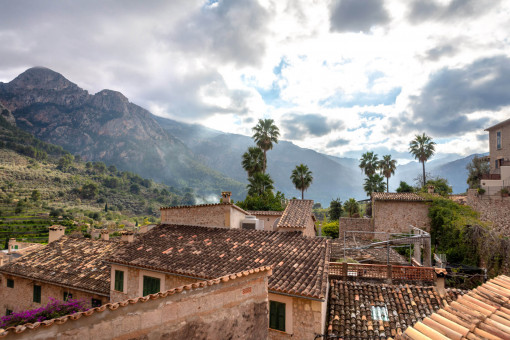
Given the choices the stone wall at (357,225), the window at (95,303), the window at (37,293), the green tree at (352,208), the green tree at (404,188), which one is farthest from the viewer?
the green tree at (352,208)

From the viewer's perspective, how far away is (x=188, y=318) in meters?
4.88

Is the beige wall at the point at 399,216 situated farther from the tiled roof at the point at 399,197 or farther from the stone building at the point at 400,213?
the tiled roof at the point at 399,197

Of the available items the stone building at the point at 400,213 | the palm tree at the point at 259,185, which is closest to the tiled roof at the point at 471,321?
the stone building at the point at 400,213

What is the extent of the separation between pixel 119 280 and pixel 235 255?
19.8 ft

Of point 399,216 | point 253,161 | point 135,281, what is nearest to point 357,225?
point 399,216

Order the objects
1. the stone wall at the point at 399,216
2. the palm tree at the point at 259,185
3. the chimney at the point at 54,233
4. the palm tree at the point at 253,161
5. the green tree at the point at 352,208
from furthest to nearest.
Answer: the palm tree at the point at 253,161
the green tree at the point at 352,208
the palm tree at the point at 259,185
the stone wall at the point at 399,216
the chimney at the point at 54,233

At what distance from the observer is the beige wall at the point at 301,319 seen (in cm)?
894

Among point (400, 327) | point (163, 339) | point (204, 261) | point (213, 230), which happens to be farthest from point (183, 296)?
point (213, 230)

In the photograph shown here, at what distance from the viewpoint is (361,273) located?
14.8 metres

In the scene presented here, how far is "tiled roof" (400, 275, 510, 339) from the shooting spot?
3.49 meters

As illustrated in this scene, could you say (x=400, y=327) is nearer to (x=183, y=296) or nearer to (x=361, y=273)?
(x=361, y=273)

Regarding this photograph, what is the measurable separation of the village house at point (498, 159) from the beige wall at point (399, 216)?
5.68 metres

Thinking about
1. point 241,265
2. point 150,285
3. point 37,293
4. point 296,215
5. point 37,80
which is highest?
point 37,80

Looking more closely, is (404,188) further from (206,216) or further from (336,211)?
(206,216)
